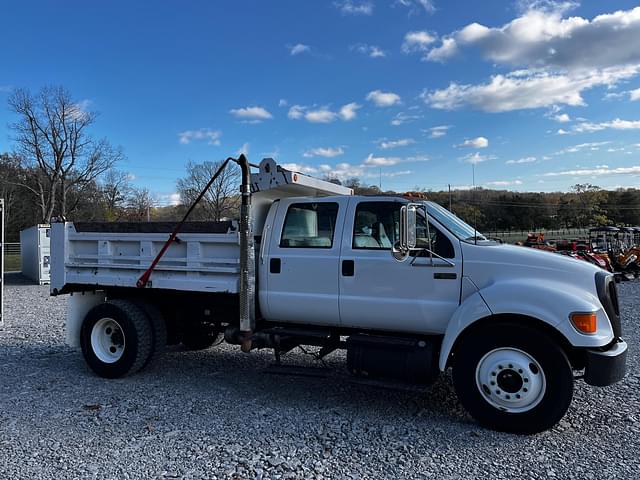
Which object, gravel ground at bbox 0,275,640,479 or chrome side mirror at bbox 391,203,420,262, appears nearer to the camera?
gravel ground at bbox 0,275,640,479

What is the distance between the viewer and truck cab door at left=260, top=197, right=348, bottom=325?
5.10 metres

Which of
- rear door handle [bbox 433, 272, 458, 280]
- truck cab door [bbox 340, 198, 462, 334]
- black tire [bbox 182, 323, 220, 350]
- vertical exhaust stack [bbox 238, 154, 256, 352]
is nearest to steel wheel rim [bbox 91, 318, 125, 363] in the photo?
black tire [bbox 182, 323, 220, 350]

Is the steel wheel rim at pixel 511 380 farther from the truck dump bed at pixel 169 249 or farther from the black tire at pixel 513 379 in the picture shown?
the truck dump bed at pixel 169 249

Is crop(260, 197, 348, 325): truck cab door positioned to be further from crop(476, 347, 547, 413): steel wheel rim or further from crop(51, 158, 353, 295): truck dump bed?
crop(476, 347, 547, 413): steel wheel rim

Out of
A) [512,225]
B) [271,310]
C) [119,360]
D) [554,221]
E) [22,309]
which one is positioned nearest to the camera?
[271,310]

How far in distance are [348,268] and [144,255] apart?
2536 millimetres

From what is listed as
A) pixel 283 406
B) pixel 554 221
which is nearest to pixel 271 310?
pixel 283 406

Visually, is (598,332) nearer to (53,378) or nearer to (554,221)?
(53,378)

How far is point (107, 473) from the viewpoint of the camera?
3.63 m

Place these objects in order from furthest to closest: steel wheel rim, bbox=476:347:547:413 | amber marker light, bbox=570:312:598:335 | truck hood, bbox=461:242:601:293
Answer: truck hood, bbox=461:242:601:293
steel wheel rim, bbox=476:347:547:413
amber marker light, bbox=570:312:598:335

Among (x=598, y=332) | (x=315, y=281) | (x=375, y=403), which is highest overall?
(x=315, y=281)

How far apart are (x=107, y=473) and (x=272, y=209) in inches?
117

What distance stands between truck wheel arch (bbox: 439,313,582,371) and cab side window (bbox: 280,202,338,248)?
1498 millimetres

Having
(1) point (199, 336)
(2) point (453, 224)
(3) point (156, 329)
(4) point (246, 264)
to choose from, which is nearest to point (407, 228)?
(2) point (453, 224)
